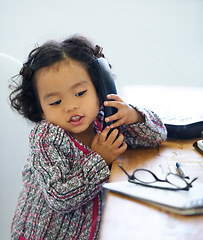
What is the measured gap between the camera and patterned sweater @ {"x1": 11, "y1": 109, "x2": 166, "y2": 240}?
770mm

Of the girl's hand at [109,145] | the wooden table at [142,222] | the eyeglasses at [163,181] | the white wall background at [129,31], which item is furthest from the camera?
the white wall background at [129,31]

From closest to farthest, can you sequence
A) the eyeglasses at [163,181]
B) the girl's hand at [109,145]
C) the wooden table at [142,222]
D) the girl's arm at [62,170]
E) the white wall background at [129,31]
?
the wooden table at [142,222]
the eyeglasses at [163,181]
the girl's arm at [62,170]
the girl's hand at [109,145]
the white wall background at [129,31]

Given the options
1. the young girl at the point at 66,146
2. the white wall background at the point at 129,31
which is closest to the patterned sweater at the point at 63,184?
the young girl at the point at 66,146

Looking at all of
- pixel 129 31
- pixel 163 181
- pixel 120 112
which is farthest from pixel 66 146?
pixel 129 31

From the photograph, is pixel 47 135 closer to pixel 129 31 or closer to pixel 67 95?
pixel 67 95

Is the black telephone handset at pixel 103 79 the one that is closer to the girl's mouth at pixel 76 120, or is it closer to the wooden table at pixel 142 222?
the girl's mouth at pixel 76 120

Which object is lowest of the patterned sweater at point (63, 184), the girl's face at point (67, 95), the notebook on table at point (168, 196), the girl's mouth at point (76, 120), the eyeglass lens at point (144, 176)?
the patterned sweater at point (63, 184)

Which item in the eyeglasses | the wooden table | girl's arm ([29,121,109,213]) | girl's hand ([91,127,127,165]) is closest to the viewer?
the wooden table

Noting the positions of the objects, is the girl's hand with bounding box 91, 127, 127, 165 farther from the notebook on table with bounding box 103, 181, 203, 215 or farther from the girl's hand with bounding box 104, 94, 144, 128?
the notebook on table with bounding box 103, 181, 203, 215

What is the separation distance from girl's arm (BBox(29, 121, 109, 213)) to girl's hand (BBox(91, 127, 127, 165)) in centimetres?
5

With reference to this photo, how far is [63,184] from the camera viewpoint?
758 mm

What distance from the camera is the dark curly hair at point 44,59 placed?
89cm

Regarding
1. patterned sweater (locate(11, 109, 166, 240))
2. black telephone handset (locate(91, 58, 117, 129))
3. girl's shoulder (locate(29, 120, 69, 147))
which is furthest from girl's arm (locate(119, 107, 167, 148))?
girl's shoulder (locate(29, 120, 69, 147))

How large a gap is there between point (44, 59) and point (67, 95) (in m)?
0.13
